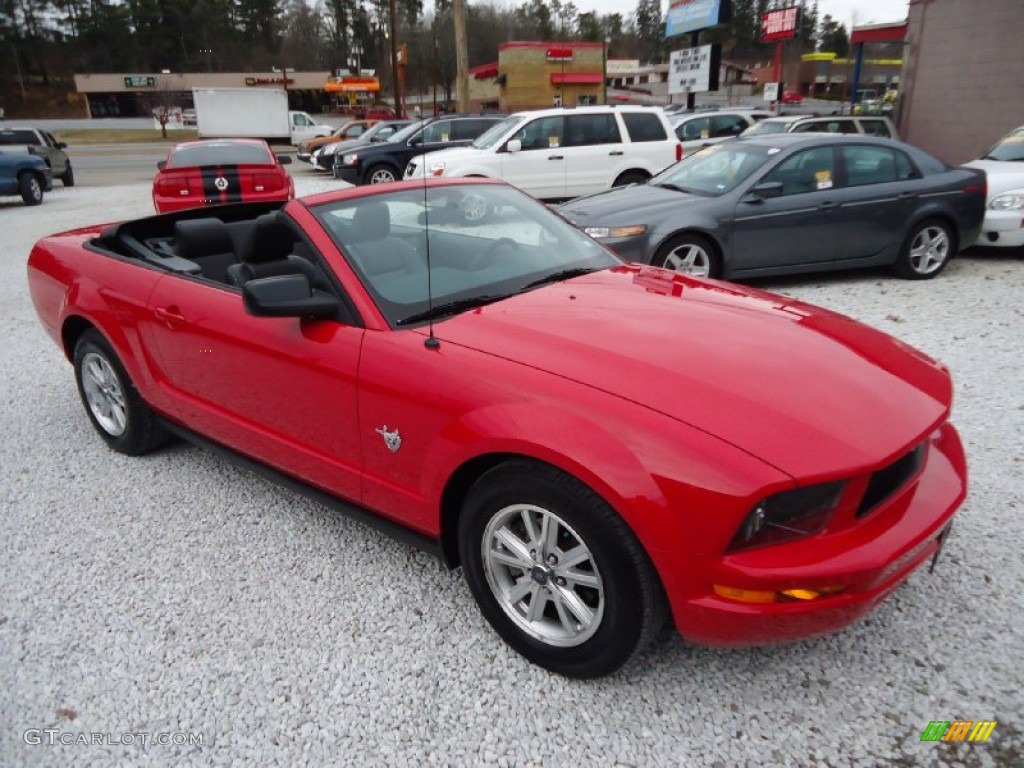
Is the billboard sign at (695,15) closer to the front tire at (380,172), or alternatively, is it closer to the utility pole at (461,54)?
the utility pole at (461,54)

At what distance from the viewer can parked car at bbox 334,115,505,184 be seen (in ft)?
54.0

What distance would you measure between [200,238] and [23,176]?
15.4 m

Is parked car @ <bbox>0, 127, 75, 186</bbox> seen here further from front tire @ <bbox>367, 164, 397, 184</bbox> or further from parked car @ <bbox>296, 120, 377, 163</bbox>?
front tire @ <bbox>367, 164, 397, 184</bbox>

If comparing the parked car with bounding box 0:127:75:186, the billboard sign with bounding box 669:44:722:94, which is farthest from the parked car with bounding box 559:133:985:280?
the parked car with bounding box 0:127:75:186

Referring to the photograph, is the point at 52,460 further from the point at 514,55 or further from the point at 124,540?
the point at 514,55

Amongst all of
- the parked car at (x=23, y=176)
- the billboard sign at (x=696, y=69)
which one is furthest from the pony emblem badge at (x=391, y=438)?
the billboard sign at (x=696, y=69)

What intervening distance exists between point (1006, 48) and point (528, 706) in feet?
54.7

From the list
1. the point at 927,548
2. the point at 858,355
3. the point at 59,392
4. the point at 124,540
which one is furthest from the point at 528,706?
the point at 59,392

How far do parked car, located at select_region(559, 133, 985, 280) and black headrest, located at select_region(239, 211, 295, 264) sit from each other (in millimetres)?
3650

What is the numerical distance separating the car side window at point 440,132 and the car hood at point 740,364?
14.9 metres

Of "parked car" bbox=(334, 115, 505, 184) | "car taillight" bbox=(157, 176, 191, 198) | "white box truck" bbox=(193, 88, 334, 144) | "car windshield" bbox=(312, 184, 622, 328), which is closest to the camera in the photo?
"car windshield" bbox=(312, 184, 622, 328)

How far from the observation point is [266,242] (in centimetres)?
348

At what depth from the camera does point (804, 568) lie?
74.5 inches

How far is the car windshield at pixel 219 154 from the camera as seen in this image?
11266mm
